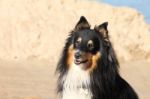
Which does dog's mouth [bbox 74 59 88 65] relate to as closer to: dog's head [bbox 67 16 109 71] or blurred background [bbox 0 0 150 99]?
dog's head [bbox 67 16 109 71]

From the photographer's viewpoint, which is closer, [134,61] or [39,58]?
[39,58]

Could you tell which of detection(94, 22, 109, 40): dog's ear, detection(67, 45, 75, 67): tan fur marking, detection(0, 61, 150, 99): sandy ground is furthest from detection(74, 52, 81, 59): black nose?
detection(0, 61, 150, 99): sandy ground

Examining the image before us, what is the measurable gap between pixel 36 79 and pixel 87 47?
16097 millimetres

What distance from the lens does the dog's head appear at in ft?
28.0

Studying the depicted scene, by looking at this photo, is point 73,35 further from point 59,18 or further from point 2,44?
point 59,18

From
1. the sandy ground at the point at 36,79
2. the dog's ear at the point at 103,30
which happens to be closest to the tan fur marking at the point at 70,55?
the dog's ear at the point at 103,30

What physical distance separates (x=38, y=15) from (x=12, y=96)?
1509cm

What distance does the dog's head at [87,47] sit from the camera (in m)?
8.53

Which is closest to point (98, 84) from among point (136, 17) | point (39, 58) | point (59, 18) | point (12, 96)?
point (12, 96)

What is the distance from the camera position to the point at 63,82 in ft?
29.0

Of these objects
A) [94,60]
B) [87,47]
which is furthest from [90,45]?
[94,60]

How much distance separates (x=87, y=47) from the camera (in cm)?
865

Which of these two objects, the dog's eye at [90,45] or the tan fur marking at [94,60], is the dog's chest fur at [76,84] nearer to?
the tan fur marking at [94,60]

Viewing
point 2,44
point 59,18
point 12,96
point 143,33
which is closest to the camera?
point 12,96
